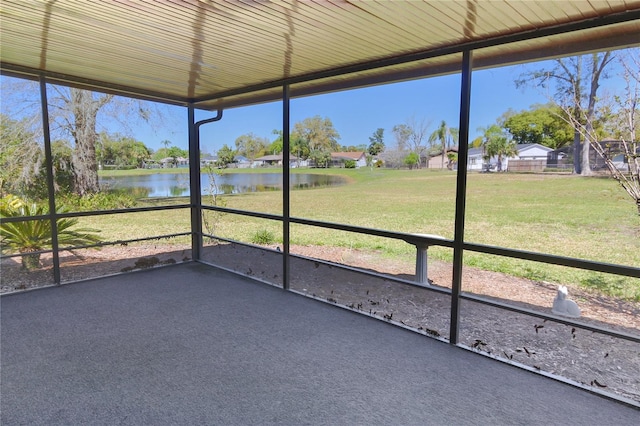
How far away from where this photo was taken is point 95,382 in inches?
89.5

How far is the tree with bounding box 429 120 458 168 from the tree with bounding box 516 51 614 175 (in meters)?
1.16

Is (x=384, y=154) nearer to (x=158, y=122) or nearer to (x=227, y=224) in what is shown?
(x=227, y=224)

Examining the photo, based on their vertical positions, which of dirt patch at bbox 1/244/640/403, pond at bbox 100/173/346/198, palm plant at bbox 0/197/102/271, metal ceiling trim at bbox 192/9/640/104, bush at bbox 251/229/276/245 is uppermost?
metal ceiling trim at bbox 192/9/640/104

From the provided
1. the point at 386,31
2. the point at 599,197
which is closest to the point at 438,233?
the point at 599,197

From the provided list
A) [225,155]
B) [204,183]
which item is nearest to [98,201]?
[204,183]

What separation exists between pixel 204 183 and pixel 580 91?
17.0 ft

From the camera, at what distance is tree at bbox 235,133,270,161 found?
236 inches

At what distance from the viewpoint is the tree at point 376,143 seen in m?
5.15

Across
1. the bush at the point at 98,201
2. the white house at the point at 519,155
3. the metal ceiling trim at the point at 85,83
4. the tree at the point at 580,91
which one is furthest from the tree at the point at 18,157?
the tree at the point at 580,91

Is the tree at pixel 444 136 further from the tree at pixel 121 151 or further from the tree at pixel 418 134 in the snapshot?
the tree at pixel 121 151

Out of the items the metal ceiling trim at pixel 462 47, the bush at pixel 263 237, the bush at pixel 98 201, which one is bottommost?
the bush at pixel 263 237

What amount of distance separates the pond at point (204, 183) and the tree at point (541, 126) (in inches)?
96.1

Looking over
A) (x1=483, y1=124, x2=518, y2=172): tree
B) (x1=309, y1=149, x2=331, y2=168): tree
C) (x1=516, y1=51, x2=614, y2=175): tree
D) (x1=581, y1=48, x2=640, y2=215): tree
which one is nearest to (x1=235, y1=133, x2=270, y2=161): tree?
(x1=309, y1=149, x2=331, y2=168): tree

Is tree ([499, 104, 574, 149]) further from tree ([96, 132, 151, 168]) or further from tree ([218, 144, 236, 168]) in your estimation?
tree ([96, 132, 151, 168])
